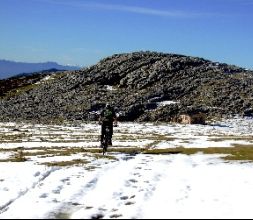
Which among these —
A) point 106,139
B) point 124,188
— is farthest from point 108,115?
point 124,188

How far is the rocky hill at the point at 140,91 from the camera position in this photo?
102 metres

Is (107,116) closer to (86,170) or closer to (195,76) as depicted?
(86,170)

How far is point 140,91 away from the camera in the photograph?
4641 inches

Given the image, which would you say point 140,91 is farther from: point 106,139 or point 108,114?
point 106,139

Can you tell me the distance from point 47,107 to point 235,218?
325ft

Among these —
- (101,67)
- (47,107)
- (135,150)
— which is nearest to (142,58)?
(101,67)

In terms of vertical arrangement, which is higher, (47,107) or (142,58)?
(142,58)

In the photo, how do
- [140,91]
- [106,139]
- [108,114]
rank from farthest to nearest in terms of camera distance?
[140,91] < [108,114] < [106,139]

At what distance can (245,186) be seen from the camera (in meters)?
18.8

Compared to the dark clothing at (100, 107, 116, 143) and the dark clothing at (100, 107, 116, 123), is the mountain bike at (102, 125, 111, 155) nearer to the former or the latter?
the dark clothing at (100, 107, 116, 143)

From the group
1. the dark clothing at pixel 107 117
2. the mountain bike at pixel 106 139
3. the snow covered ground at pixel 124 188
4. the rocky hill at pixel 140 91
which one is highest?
the rocky hill at pixel 140 91

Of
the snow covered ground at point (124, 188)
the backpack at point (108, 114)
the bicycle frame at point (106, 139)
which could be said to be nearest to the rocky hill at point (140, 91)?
the bicycle frame at point (106, 139)

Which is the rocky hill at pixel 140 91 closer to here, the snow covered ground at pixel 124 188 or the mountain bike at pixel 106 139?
the mountain bike at pixel 106 139

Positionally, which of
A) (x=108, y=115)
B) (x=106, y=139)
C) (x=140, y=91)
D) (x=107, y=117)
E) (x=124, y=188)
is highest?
(x=140, y=91)
